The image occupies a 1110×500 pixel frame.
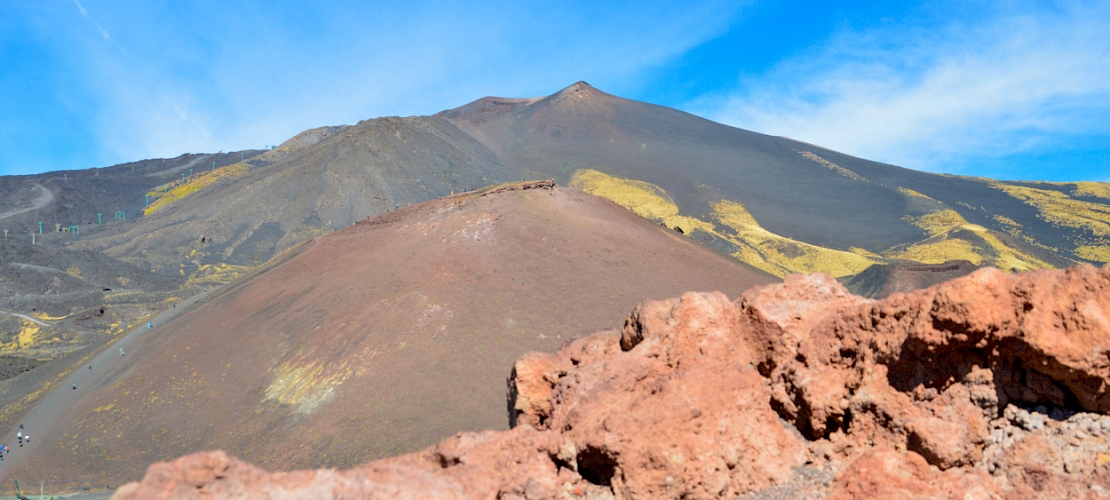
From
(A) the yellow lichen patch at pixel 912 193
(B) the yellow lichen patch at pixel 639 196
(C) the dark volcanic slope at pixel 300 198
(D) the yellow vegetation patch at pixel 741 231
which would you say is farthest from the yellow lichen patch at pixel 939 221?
(C) the dark volcanic slope at pixel 300 198

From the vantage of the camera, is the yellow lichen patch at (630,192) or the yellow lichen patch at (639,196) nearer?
the yellow lichen patch at (639,196)

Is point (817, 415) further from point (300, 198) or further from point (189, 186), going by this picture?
point (189, 186)

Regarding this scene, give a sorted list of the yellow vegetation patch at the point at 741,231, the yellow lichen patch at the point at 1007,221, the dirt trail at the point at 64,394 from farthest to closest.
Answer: the yellow lichen patch at the point at 1007,221 → the yellow vegetation patch at the point at 741,231 → the dirt trail at the point at 64,394

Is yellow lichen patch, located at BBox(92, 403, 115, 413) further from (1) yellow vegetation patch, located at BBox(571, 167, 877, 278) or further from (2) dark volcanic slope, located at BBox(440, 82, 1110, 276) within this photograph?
(2) dark volcanic slope, located at BBox(440, 82, 1110, 276)

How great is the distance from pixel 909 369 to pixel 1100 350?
3.41 feet

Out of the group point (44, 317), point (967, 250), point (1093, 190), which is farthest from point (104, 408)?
point (1093, 190)

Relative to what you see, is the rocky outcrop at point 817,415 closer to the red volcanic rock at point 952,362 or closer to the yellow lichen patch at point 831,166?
the red volcanic rock at point 952,362

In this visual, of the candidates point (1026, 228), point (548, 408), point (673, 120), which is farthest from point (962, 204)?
point (548, 408)

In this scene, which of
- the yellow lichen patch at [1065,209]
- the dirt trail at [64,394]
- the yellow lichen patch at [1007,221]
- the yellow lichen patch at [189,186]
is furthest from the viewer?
the yellow lichen patch at [189,186]

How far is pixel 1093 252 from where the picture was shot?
155 feet

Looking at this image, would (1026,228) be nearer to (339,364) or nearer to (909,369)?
(339,364)

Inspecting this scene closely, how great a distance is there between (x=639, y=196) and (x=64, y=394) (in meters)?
40.7

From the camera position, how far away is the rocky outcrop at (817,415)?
3.61 m

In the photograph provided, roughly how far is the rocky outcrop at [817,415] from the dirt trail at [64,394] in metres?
22.2
